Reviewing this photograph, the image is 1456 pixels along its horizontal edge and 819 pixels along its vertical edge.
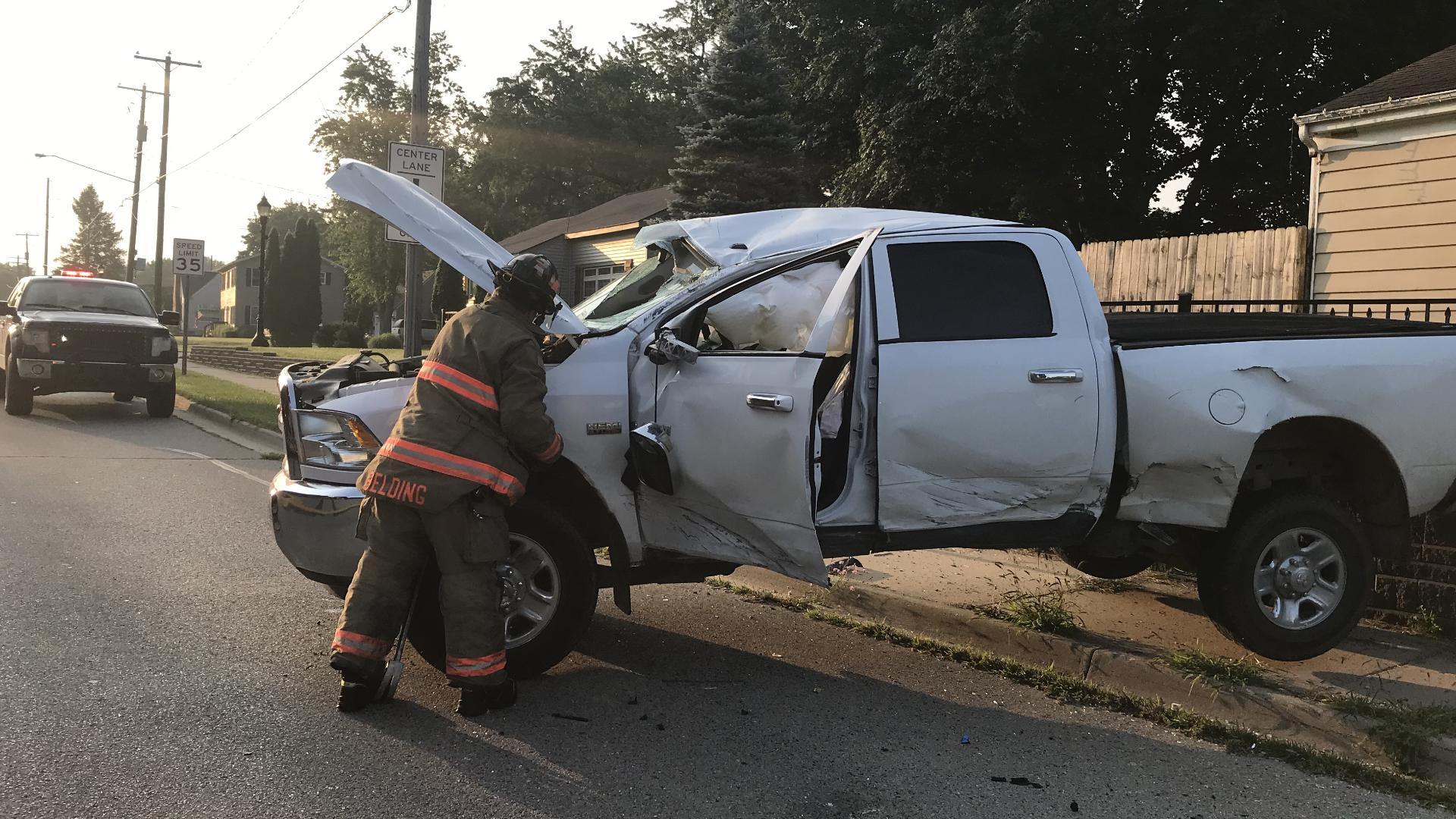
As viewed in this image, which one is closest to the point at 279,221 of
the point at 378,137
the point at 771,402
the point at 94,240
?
the point at 94,240

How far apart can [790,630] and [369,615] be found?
2271mm

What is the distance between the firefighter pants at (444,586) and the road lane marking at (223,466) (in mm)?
5750

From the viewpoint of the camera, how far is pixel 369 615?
418cm

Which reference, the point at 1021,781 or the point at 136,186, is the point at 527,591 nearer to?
the point at 1021,781

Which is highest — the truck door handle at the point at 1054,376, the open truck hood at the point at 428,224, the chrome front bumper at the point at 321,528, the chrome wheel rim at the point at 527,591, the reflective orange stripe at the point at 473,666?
the open truck hood at the point at 428,224

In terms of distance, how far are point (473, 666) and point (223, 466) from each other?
7.88 meters

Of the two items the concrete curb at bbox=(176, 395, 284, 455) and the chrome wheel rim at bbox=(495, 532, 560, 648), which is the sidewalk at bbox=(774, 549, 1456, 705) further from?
the concrete curb at bbox=(176, 395, 284, 455)

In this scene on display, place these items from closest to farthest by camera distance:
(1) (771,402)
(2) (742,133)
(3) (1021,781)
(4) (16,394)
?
(3) (1021,781)
(1) (771,402)
(4) (16,394)
(2) (742,133)

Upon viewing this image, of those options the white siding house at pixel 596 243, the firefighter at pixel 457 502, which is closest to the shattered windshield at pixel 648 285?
the firefighter at pixel 457 502

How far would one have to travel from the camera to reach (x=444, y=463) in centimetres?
413

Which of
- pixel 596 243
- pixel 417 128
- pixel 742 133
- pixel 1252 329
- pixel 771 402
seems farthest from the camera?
pixel 596 243

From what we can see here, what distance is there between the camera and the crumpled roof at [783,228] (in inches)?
195

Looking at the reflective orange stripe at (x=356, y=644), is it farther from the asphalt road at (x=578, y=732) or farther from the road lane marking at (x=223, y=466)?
the road lane marking at (x=223, y=466)

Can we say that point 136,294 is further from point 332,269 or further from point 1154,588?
point 332,269
